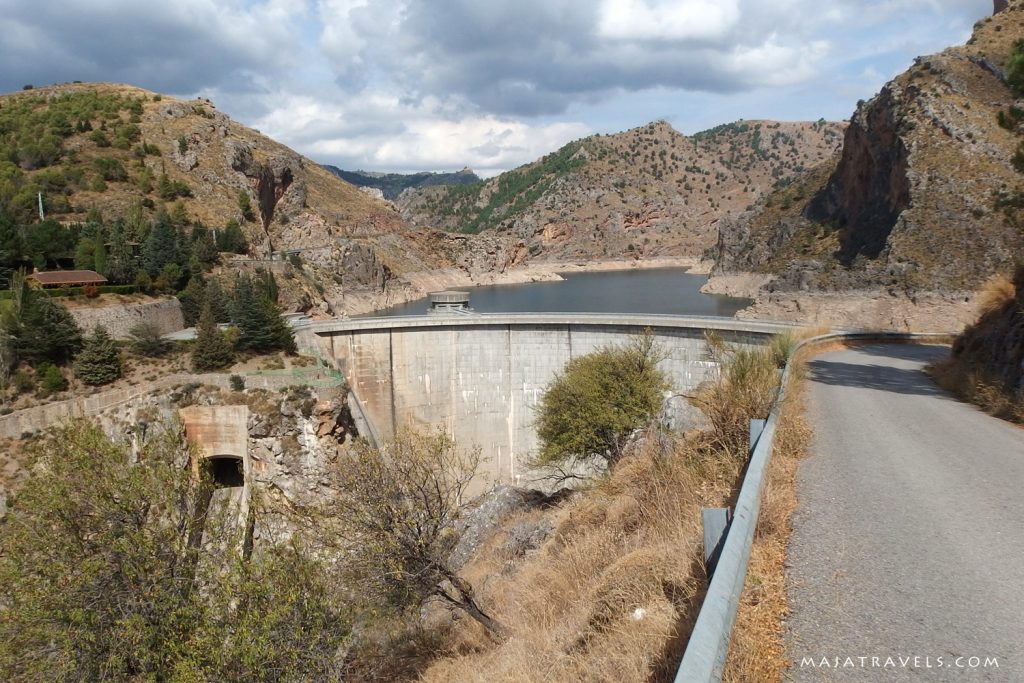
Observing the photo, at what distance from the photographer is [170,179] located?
2409 inches

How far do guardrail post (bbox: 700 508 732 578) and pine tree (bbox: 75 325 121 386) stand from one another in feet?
107

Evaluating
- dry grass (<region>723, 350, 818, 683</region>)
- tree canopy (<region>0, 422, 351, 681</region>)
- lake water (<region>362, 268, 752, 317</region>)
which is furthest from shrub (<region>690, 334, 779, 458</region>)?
lake water (<region>362, 268, 752, 317</region>)

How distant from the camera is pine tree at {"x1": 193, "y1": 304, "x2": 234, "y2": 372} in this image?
30862 mm

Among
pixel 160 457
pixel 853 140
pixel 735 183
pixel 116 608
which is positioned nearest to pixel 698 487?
pixel 116 608

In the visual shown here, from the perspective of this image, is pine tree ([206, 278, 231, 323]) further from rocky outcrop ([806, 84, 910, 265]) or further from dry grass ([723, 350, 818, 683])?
rocky outcrop ([806, 84, 910, 265])

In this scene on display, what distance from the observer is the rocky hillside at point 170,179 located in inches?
2152

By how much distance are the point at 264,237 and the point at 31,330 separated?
33831 mm

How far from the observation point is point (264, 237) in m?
61.0

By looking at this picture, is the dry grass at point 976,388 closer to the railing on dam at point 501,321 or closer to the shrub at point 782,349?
the shrub at point 782,349

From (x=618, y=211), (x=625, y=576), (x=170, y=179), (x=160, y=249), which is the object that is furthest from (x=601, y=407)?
(x=618, y=211)

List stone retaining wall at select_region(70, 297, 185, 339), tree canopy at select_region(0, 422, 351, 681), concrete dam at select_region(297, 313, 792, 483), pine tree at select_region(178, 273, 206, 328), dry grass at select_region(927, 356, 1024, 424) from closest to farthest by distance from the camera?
tree canopy at select_region(0, 422, 351, 681)
dry grass at select_region(927, 356, 1024, 424)
concrete dam at select_region(297, 313, 792, 483)
stone retaining wall at select_region(70, 297, 185, 339)
pine tree at select_region(178, 273, 206, 328)

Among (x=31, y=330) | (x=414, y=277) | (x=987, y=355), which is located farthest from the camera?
(x=414, y=277)

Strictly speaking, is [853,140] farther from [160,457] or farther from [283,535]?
[160,457]

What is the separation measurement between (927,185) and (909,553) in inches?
2576
